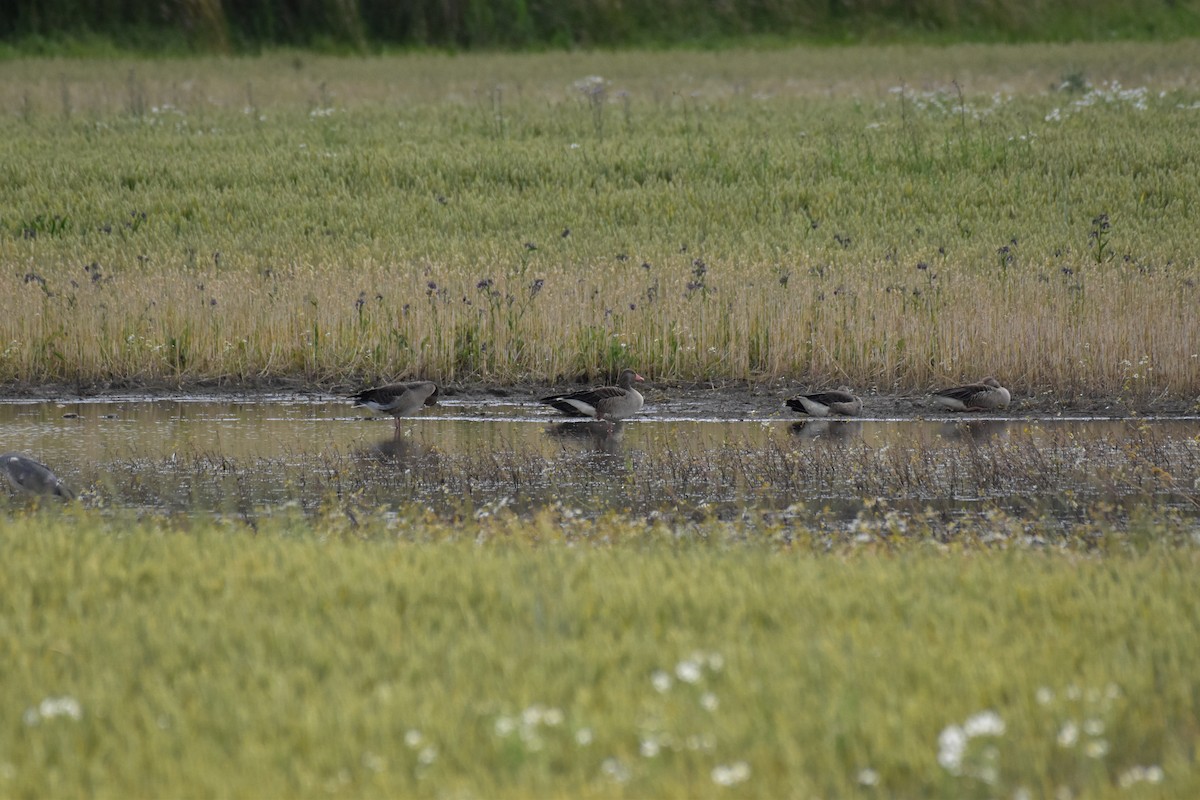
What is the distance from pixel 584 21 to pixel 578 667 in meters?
71.9

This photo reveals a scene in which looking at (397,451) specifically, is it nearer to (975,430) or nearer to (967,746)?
(975,430)

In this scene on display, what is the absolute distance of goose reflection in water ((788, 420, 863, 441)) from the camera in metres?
12.2

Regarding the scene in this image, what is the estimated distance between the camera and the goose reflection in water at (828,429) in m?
12.2

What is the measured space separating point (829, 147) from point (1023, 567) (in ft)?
A: 79.0

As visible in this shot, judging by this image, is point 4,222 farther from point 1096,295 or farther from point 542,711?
point 542,711

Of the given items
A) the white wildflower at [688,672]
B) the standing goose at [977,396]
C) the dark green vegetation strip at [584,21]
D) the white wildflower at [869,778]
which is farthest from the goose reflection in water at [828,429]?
the dark green vegetation strip at [584,21]

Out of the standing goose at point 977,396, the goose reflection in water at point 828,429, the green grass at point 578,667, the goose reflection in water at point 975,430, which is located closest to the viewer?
the green grass at point 578,667

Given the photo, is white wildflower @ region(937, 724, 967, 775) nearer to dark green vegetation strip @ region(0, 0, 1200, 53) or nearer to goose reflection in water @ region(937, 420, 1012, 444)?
goose reflection in water @ region(937, 420, 1012, 444)

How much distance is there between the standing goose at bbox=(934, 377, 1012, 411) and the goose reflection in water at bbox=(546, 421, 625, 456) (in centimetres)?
288

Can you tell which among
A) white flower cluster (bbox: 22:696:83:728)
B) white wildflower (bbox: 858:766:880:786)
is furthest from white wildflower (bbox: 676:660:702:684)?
white flower cluster (bbox: 22:696:83:728)

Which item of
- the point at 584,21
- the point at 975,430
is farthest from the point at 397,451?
the point at 584,21

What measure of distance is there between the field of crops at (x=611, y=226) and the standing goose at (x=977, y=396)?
105 cm

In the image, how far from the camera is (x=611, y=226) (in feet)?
80.1

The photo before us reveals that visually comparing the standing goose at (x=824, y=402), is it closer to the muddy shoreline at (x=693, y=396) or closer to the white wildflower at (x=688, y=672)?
the muddy shoreline at (x=693, y=396)
